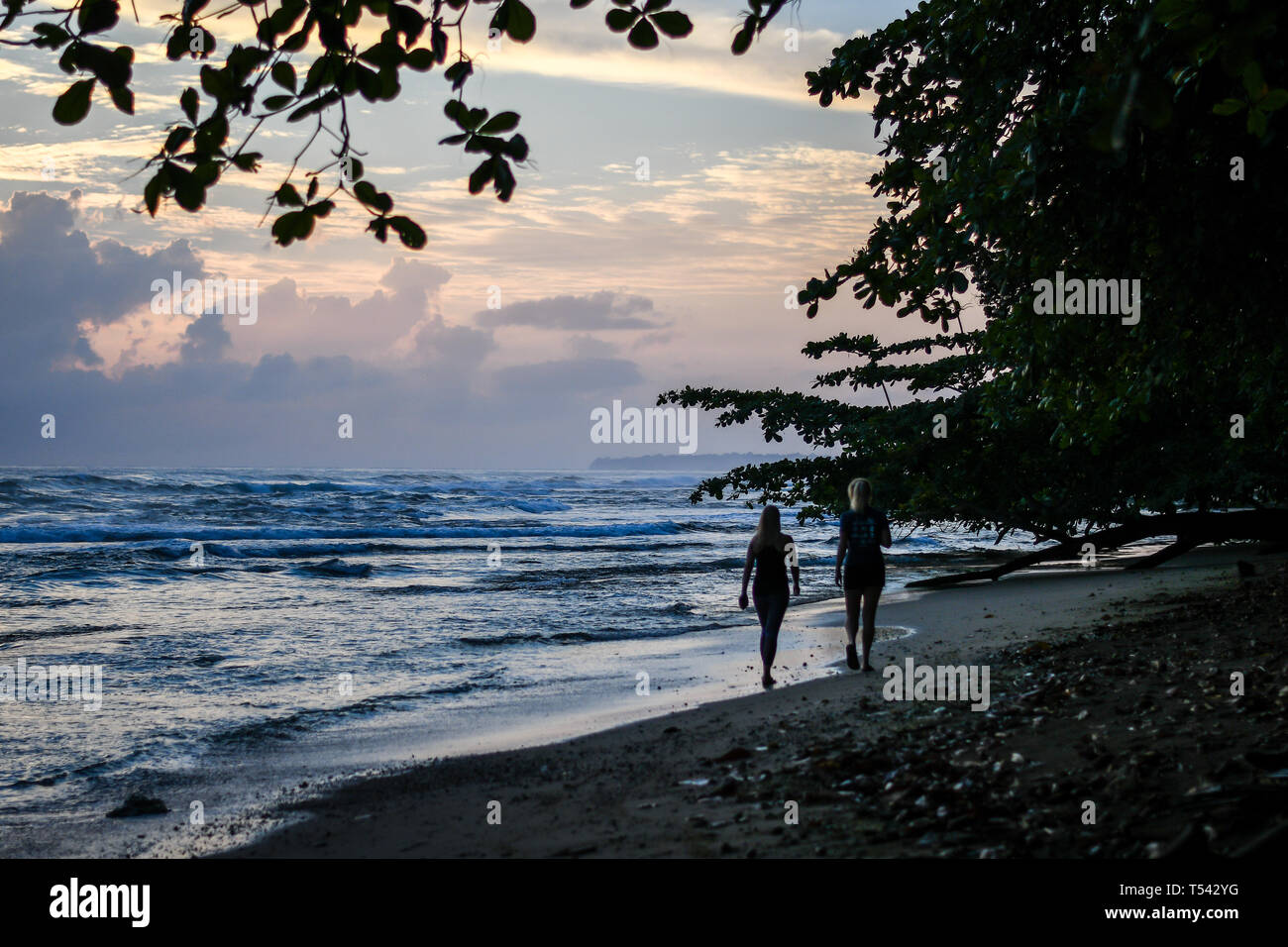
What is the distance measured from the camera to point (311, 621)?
1584cm

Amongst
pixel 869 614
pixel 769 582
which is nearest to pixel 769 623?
pixel 769 582

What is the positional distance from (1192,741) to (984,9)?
5403 mm

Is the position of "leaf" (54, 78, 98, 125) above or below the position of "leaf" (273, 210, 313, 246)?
above

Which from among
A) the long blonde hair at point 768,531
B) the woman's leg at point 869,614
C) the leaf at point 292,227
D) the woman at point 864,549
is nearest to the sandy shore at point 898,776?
the woman's leg at point 869,614

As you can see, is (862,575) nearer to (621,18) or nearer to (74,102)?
(621,18)

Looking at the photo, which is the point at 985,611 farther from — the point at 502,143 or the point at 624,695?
the point at 502,143

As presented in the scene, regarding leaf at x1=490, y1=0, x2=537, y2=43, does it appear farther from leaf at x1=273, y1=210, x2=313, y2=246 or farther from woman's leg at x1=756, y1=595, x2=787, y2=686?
woman's leg at x1=756, y1=595, x2=787, y2=686

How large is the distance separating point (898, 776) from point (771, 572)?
473 cm

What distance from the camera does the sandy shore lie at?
4348 mm

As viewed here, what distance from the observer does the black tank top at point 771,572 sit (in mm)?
10008

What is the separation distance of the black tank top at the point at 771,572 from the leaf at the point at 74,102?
26.2ft

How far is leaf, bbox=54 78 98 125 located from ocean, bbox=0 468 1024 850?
5631mm

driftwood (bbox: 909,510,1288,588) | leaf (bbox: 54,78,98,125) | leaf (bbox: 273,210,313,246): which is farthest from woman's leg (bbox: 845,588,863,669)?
leaf (bbox: 54,78,98,125)

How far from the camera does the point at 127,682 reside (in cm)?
Answer: 1091
